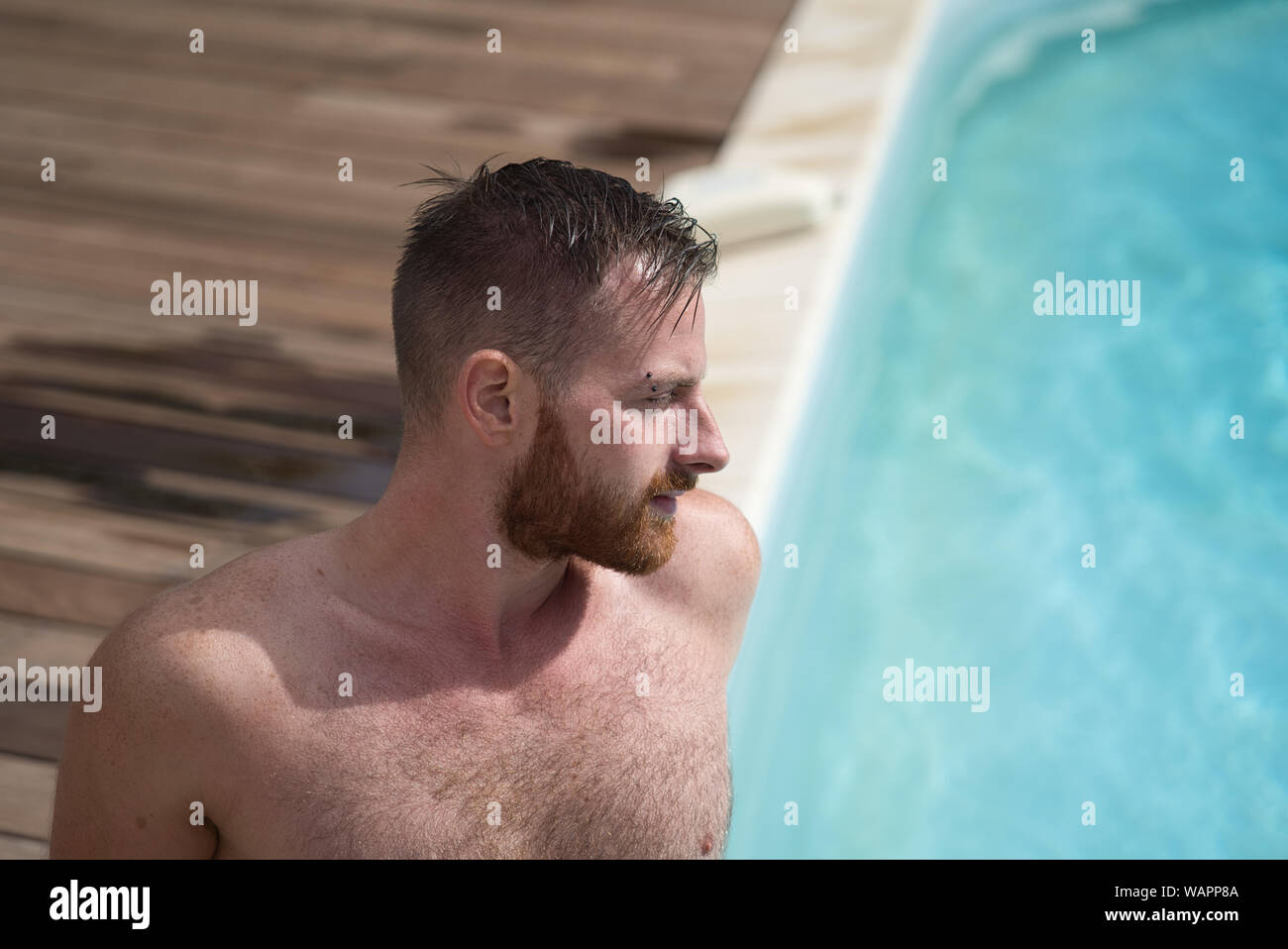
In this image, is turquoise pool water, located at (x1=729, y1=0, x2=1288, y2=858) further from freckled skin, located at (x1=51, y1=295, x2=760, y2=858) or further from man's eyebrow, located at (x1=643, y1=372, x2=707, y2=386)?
man's eyebrow, located at (x1=643, y1=372, x2=707, y2=386)

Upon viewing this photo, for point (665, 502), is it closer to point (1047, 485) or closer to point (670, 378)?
point (670, 378)

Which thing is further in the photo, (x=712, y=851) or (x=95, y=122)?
(x=95, y=122)

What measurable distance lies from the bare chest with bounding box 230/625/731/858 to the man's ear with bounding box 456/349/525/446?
0.31 meters

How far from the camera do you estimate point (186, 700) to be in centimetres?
131

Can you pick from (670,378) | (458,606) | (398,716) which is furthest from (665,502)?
(398,716)

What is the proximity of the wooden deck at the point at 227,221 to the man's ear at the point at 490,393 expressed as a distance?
1.12 metres

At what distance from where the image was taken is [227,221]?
3.47 m

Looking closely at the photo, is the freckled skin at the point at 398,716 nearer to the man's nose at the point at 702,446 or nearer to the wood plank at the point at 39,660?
the man's nose at the point at 702,446

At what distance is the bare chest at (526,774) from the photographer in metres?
1.37

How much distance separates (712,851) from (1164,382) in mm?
2646
